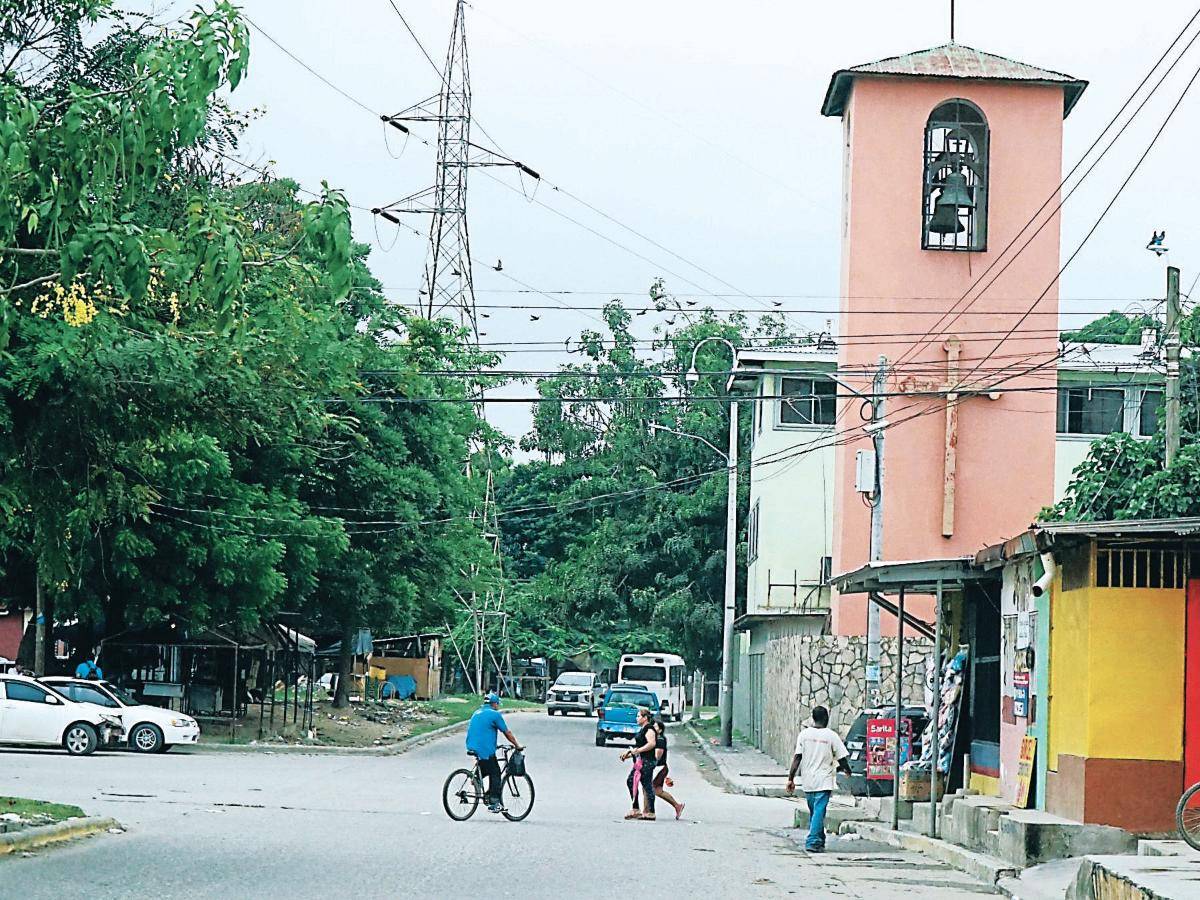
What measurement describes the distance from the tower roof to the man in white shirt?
70.1 feet

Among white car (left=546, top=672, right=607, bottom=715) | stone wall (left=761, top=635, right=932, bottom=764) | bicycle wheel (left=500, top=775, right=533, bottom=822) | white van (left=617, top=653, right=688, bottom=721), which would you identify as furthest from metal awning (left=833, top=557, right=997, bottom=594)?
white car (left=546, top=672, right=607, bottom=715)

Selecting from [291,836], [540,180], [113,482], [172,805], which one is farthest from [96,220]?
[540,180]

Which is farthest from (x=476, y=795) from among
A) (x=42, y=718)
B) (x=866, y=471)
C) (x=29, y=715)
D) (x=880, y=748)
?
(x=29, y=715)

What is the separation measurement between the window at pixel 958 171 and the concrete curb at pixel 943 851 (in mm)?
18223

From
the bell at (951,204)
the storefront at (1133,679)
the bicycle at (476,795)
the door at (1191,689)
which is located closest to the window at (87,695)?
the bicycle at (476,795)

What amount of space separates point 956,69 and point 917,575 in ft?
65.3

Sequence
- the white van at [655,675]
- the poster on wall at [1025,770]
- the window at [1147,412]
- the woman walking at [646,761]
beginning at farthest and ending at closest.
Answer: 1. the white van at [655,675]
2. the window at [1147,412]
3. the woman walking at [646,761]
4. the poster on wall at [1025,770]

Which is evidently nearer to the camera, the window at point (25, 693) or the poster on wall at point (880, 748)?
the poster on wall at point (880, 748)

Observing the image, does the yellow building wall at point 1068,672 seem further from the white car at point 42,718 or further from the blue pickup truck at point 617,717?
the blue pickup truck at point 617,717

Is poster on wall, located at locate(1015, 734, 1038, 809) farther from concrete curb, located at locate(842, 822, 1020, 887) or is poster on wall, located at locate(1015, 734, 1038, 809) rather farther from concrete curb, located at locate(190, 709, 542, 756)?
concrete curb, located at locate(190, 709, 542, 756)

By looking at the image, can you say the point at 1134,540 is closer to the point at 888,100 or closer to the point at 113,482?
the point at 113,482

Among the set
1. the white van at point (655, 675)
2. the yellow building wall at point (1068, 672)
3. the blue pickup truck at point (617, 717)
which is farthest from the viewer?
the white van at point (655, 675)

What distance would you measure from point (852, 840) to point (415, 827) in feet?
17.9

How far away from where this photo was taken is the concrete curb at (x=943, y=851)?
15797 millimetres
